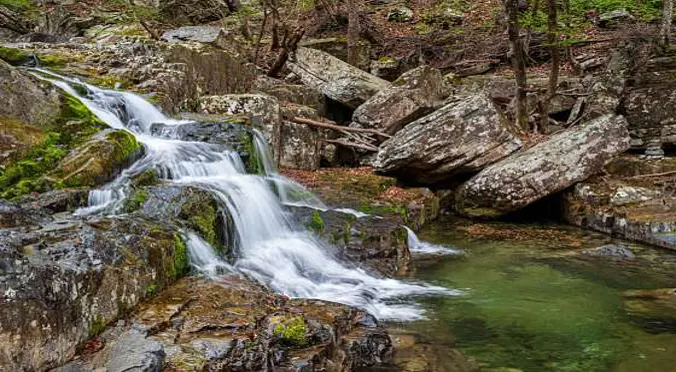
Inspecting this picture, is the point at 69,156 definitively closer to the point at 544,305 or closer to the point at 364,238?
the point at 364,238

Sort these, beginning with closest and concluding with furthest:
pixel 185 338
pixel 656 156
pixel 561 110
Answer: pixel 185 338 → pixel 656 156 → pixel 561 110

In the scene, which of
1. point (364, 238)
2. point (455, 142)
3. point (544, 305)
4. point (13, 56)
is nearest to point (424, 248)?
point (364, 238)

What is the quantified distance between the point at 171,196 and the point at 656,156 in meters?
10.8

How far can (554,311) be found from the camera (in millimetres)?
6234

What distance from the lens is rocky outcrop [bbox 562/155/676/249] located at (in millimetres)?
9086

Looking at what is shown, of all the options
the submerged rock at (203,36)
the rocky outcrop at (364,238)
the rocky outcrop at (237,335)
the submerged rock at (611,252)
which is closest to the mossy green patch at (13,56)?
the submerged rock at (203,36)

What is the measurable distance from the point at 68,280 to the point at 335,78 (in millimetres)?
11533

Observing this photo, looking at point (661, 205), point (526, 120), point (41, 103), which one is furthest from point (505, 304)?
point (526, 120)

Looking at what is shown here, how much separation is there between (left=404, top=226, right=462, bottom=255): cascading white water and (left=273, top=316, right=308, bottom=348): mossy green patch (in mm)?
4793

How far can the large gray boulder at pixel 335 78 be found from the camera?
14.0 m

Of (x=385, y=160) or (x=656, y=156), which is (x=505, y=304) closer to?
(x=385, y=160)

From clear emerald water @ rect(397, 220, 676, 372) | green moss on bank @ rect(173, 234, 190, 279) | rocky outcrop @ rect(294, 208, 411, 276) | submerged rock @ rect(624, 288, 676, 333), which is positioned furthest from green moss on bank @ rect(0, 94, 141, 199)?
submerged rock @ rect(624, 288, 676, 333)

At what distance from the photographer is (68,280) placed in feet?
12.4

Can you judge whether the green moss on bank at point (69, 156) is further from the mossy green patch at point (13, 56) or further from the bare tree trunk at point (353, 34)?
the bare tree trunk at point (353, 34)
